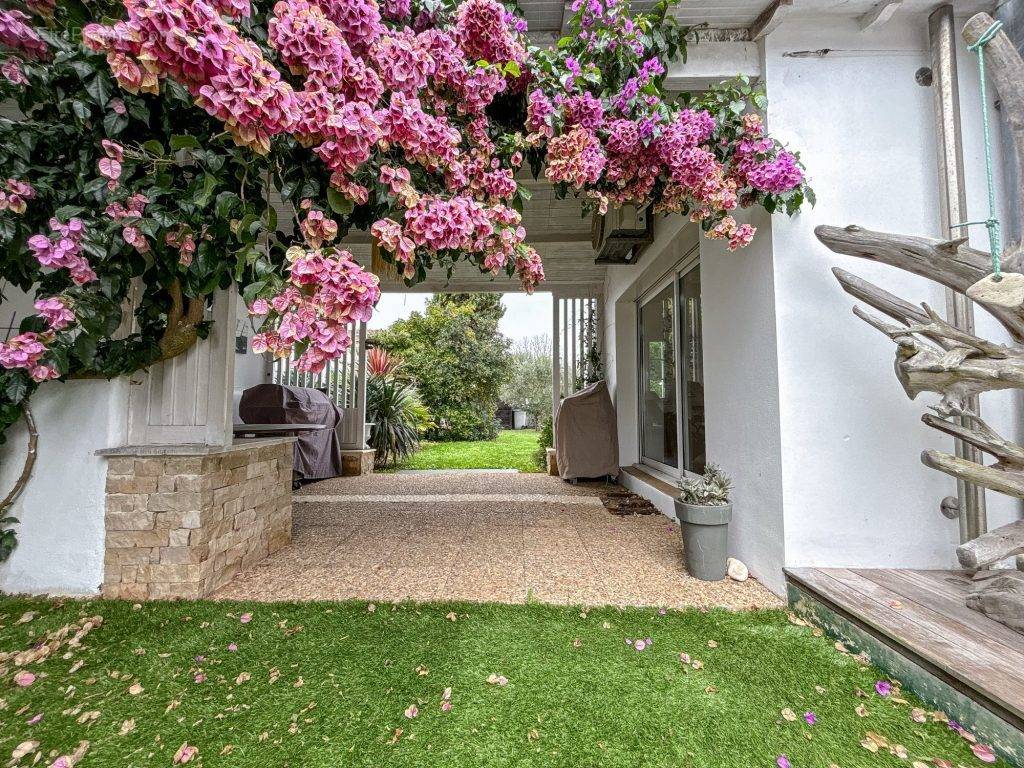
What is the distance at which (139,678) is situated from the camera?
1.43 meters

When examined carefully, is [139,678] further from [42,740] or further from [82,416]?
[82,416]

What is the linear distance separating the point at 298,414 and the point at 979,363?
518 centimetres

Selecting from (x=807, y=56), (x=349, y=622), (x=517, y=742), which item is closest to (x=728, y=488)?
(x=517, y=742)

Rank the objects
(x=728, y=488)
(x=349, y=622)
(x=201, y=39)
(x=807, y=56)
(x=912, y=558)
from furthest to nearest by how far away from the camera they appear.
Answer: (x=728, y=488) < (x=807, y=56) < (x=912, y=558) < (x=349, y=622) < (x=201, y=39)

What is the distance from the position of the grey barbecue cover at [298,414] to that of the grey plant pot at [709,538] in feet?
13.5

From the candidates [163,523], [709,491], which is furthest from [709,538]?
[163,523]

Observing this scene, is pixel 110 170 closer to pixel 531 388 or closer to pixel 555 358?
pixel 555 358

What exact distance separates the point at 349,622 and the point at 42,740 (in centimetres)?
85

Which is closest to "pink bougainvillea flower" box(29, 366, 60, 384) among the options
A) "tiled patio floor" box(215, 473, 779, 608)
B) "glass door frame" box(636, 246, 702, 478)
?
"tiled patio floor" box(215, 473, 779, 608)

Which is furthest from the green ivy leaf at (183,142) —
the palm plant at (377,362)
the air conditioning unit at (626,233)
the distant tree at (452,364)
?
the distant tree at (452,364)

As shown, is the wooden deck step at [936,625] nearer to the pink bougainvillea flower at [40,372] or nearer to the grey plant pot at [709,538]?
the grey plant pot at [709,538]

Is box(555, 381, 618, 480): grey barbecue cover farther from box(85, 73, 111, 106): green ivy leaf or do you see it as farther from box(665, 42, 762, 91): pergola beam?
box(85, 73, 111, 106): green ivy leaf

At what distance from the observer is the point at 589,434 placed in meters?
4.85

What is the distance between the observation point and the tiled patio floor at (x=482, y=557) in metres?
2.01
